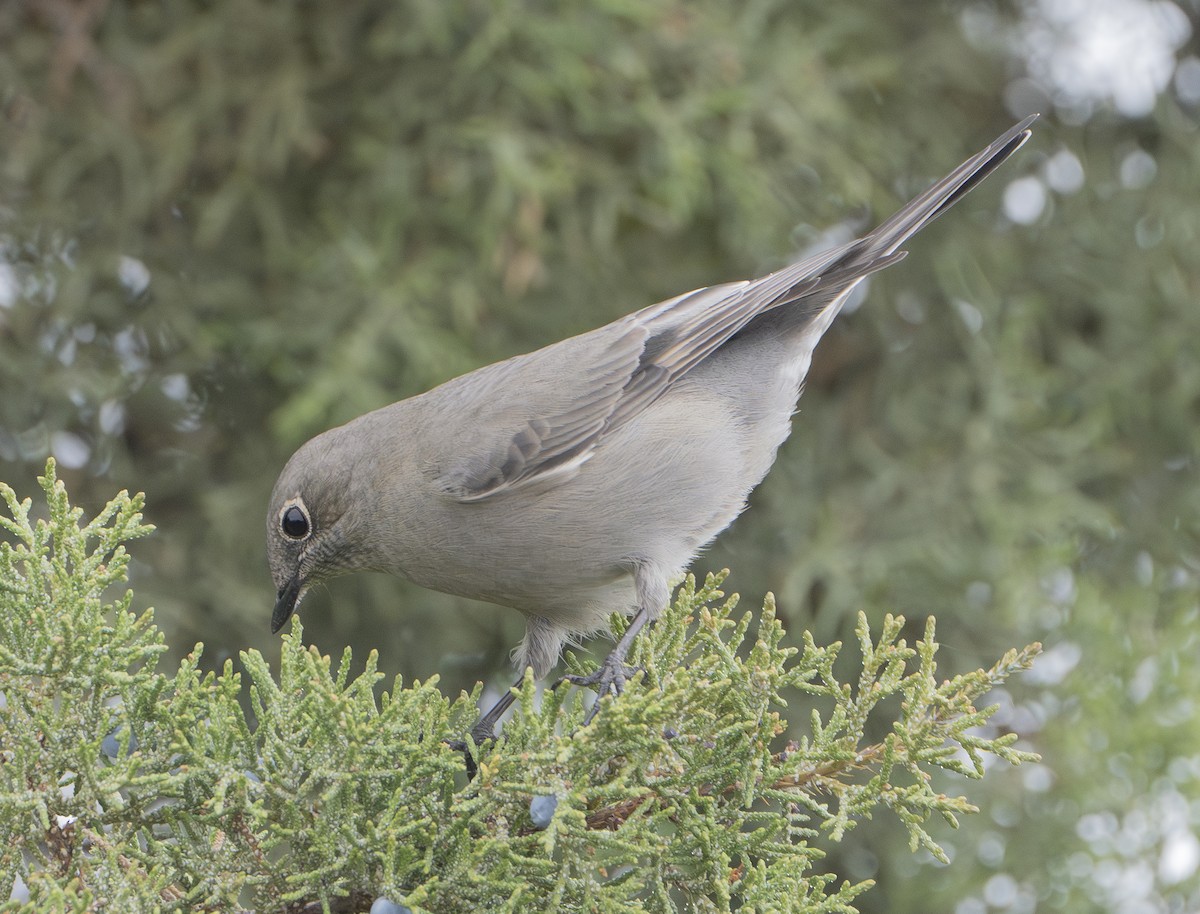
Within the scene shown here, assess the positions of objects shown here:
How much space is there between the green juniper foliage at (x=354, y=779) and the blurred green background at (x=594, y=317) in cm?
178

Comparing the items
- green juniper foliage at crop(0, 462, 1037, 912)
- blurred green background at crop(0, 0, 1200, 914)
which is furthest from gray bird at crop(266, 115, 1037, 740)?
green juniper foliage at crop(0, 462, 1037, 912)

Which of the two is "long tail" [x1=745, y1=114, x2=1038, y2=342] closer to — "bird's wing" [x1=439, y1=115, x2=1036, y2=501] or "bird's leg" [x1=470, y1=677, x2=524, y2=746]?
"bird's wing" [x1=439, y1=115, x2=1036, y2=501]

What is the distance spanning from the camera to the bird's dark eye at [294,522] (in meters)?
3.23

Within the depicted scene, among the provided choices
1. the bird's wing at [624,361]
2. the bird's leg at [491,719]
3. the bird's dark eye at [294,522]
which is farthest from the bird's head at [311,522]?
the bird's leg at [491,719]

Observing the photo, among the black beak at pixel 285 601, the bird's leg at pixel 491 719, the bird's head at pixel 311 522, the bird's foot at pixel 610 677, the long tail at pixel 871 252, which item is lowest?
the bird's leg at pixel 491 719

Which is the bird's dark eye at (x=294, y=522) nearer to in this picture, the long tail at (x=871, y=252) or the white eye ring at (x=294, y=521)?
the white eye ring at (x=294, y=521)

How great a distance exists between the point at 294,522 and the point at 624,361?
37.3 inches

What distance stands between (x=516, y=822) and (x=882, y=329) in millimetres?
2688

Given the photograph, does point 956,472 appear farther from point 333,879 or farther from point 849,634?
point 333,879

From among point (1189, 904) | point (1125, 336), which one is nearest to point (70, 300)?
point (1125, 336)

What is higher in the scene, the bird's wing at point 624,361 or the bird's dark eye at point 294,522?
the bird's dark eye at point 294,522

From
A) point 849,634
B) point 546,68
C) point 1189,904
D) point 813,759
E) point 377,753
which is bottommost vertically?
point 1189,904

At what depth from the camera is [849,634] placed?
4.11 metres

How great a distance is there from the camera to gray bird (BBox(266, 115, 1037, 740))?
3096mm
